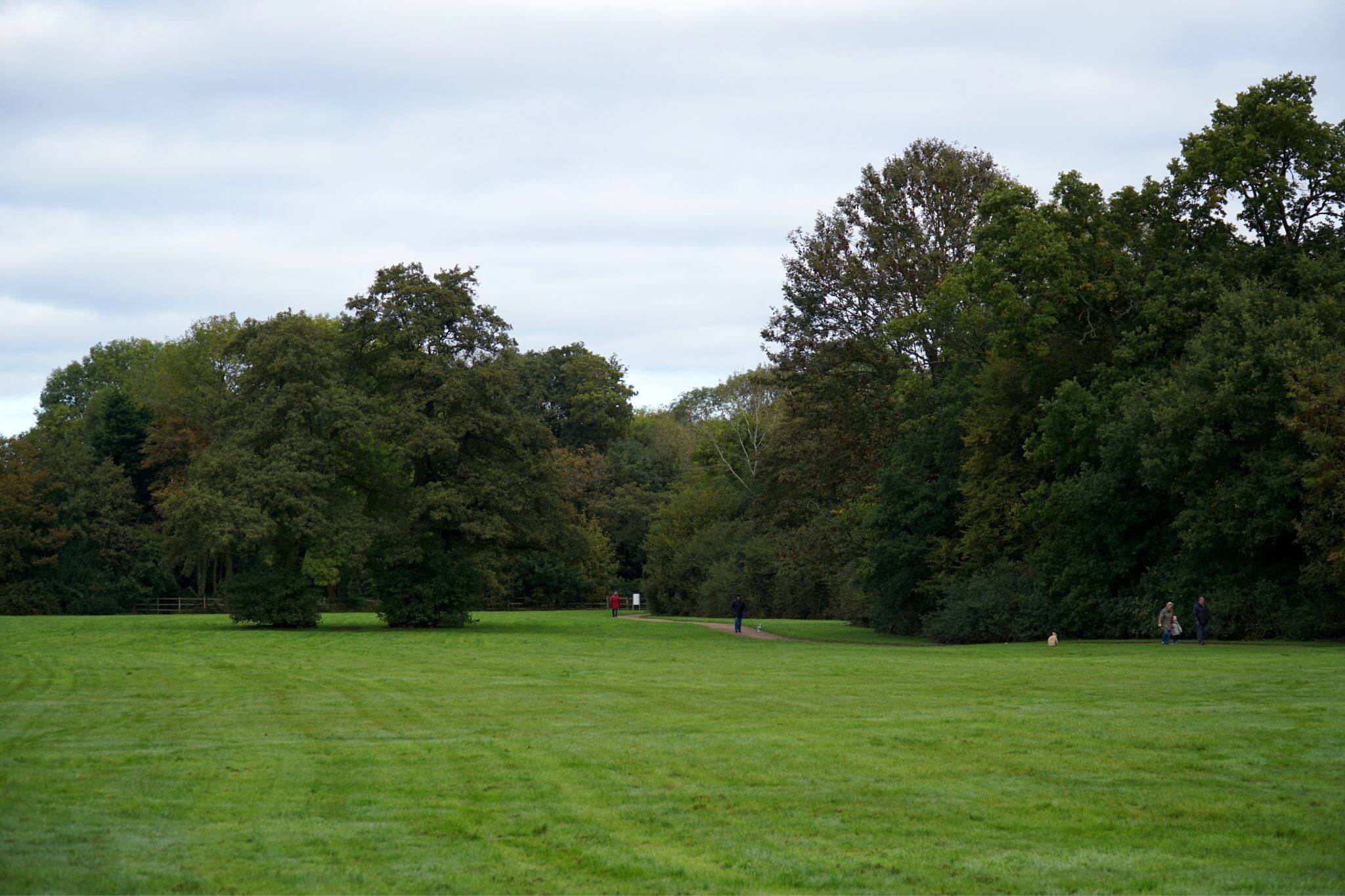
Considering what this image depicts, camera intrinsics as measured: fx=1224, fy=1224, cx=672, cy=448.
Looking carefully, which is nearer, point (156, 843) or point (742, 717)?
point (156, 843)

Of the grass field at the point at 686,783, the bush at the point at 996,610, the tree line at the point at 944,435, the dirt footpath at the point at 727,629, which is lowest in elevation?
the dirt footpath at the point at 727,629

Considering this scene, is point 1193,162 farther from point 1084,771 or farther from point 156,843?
point 156,843

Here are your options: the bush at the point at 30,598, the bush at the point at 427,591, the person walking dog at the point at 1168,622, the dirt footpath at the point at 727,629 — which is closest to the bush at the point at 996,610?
the person walking dog at the point at 1168,622

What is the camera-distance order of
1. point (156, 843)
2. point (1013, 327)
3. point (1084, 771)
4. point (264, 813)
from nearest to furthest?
point (156, 843) → point (264, 813) → point (1084, 771) → point (1013, 327)

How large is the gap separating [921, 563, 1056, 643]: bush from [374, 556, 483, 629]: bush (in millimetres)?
18375

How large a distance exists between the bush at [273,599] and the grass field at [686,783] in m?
26.0

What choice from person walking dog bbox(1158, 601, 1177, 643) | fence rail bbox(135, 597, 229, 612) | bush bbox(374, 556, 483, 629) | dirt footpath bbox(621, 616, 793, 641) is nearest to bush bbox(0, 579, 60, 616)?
fence rail bbox(135, 597, 229, 612)

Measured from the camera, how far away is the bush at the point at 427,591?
48.1 metres

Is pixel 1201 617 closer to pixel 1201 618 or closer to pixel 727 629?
pixel 1201 618

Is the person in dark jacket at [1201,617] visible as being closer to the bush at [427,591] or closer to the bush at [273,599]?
the bush at [427,591]

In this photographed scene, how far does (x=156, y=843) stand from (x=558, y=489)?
131ft

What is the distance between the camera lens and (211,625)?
50.9 metres

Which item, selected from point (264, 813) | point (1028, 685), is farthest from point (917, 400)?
point (264, 813)

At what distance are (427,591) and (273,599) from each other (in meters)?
5.93
